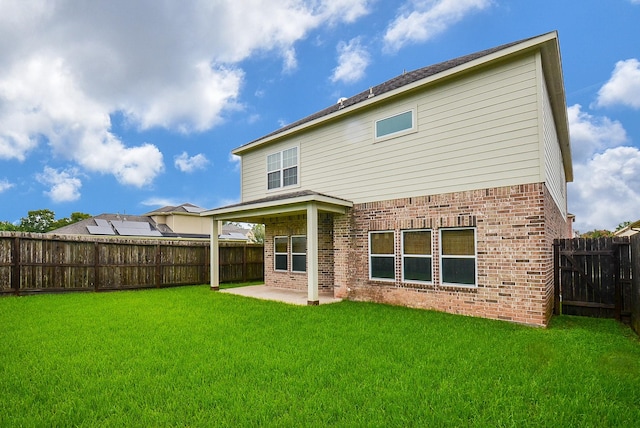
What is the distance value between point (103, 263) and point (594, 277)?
1556 centimetres

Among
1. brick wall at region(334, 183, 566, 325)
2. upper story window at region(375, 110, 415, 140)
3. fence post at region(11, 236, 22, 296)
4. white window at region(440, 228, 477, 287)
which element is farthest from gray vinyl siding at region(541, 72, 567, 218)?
fence post at region(11, 236, 22, 296)

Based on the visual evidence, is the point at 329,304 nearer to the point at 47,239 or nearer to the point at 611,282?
the point at 611,282

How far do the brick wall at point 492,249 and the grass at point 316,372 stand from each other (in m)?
0.61

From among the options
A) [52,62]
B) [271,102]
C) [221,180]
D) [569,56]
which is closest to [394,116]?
[569,56]

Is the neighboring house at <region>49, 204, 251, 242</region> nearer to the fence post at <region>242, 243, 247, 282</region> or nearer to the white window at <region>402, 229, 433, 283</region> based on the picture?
the fence post at <region>242, 243, 247, 282</region>

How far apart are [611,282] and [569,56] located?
6038 millimetres

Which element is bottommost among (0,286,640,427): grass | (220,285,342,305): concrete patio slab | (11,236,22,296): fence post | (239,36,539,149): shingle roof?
(220,285,342,305): concrete patio slab

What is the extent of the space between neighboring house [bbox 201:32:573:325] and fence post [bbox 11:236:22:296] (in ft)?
22.5

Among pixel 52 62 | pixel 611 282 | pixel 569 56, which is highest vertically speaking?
pixel 52 62

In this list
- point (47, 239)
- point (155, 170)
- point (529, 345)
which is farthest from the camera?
point (155, 170)

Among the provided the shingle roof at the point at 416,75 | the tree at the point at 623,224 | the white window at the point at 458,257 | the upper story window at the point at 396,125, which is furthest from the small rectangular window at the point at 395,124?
the tree at the point at 623,224

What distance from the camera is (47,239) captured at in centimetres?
1152

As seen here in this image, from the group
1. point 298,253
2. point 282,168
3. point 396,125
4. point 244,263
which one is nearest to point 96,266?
point 244,263

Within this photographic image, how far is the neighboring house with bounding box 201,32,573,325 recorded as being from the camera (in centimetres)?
696
